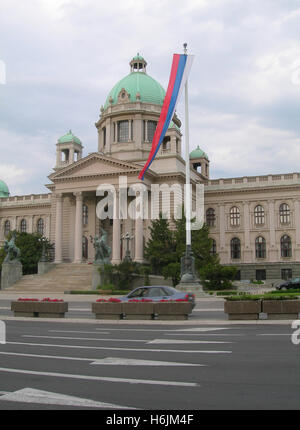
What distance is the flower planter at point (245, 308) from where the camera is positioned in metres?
18.9

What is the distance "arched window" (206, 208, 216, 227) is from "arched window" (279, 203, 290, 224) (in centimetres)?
960

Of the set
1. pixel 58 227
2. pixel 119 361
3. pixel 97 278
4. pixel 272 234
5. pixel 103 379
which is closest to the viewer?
pixel 103 379

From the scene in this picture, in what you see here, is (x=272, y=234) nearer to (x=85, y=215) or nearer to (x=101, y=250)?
(x=85, y=215)

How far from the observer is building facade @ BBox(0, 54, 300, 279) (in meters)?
57.8

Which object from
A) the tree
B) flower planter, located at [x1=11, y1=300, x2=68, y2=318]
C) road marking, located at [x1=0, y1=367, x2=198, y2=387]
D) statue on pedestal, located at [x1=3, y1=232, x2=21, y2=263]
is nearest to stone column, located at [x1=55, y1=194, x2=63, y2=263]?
statue on pedestal, located at [x1=3, y1=232, x2=21, y2=263]

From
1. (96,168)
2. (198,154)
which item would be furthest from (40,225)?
(198,154)

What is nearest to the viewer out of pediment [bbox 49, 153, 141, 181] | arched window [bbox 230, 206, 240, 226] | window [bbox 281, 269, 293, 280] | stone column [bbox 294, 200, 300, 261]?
pediment [bbox 49, 153, 141, 181]

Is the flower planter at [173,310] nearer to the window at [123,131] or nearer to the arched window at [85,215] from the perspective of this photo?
the arched window at [85,215]

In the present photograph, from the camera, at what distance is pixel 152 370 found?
9039 mm

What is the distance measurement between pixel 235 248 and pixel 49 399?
6111 cm

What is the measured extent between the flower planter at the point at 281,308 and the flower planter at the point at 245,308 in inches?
12.4

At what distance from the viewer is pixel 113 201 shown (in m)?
58.6

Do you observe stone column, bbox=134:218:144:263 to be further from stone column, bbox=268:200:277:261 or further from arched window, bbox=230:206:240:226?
stone column, bbox=268:200:277:261

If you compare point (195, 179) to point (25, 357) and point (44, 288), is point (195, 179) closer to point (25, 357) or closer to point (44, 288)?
point (44, 288)
